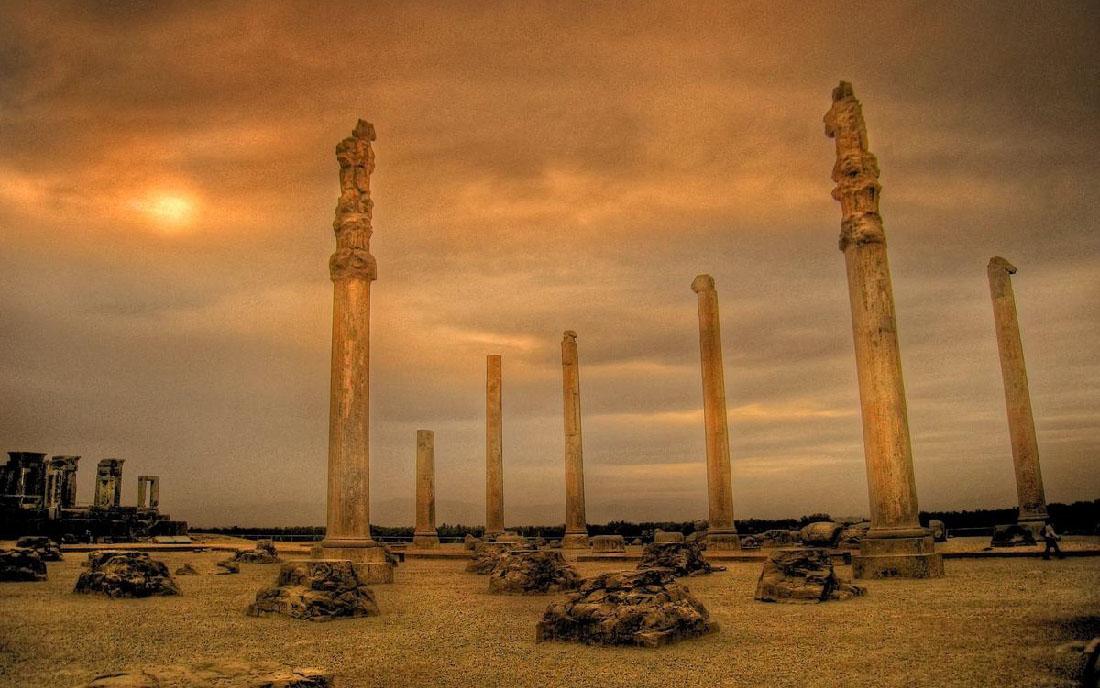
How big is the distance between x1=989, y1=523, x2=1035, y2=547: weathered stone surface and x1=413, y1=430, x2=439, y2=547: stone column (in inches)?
777

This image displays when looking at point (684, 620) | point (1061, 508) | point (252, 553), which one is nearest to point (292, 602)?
point (684, 620)

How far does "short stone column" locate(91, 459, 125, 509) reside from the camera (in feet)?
143

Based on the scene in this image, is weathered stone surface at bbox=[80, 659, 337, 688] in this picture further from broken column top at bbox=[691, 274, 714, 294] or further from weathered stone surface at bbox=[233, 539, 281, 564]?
broken column top at bbox=[691, 274, 714, 294]

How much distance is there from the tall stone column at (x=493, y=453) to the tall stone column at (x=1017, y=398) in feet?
60.8

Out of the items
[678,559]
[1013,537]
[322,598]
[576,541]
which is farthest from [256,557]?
[1013,537]

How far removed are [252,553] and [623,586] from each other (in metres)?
17.0

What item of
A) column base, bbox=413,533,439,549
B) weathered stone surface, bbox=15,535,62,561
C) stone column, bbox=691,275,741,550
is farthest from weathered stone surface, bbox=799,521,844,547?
weathered stone surface, bbox=15,535,62,561

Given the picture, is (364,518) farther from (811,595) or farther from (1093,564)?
(1093,564)

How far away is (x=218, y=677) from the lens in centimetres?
448

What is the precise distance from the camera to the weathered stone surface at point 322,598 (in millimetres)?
9508

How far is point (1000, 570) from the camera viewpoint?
45.1 feet

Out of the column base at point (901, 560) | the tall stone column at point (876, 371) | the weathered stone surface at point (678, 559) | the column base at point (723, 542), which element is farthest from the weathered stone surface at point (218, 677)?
the column base at point (723, 542)

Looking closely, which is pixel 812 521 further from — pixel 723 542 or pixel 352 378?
pixel 352 378

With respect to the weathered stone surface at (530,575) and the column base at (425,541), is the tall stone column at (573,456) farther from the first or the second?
the weathered stone surface at (530,575)
